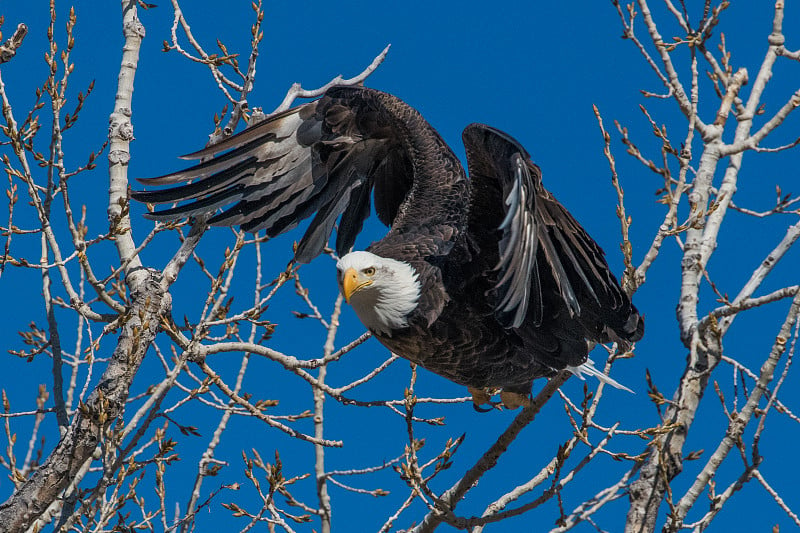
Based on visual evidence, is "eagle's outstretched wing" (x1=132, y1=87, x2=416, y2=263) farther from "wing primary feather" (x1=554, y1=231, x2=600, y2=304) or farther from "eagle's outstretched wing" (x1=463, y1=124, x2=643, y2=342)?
"wing primary feather" (x1=554, y1=231, x2=600, y2=304)

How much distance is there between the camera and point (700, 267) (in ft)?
12.3

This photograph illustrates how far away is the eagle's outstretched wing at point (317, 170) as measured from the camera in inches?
180

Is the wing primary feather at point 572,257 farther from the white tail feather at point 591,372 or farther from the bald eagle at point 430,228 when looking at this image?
the white tail feather at point 591,372

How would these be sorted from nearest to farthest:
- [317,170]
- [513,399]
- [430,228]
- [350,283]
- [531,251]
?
[531,251] → [350,283] → [430,228] → [513,399] → [317,170]

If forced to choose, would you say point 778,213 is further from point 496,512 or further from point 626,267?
point 496,512

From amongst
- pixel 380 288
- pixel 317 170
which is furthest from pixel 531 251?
pixel 317 170

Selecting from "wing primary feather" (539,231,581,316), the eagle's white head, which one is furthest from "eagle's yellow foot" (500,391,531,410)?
"wing primary feather" (539,231,581,316)

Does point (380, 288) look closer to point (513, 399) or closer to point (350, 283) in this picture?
point (350, 283)

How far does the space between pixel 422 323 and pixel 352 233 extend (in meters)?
1.16

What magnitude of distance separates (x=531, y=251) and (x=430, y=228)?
1.17m

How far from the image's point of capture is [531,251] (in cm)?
309

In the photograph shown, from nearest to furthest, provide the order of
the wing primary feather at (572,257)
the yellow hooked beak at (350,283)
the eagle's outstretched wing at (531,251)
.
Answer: the eagle's outstretched wing at (531,251) < the wing primary feather at (572,257) < the yellow hooked beak at (350,283)

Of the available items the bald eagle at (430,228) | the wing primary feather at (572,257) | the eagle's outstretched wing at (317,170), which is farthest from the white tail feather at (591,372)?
the eagle's outstretched wing at (317,170)

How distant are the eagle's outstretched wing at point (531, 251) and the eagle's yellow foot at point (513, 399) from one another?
2.43 feet
